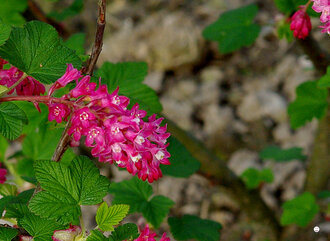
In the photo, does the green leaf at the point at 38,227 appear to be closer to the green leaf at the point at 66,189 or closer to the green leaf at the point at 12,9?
the green leaf at the point at 66,189

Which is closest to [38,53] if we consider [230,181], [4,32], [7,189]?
[4,32]

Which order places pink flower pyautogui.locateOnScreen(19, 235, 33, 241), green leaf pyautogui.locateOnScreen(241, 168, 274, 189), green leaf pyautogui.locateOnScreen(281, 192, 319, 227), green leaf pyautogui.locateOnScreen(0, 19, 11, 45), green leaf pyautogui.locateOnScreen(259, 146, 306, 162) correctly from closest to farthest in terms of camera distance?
green leaf pyautogui.locateOnScreen(0, 19, 11, 45)
pink flower pyautogui.locateOnScreen(19, 235, 33, 241)
green leaf pyautogui.locateOnScreen(281, 192, 319, 227)
green leaf pyautogui.locateOnScreen(259, 146, 306, 162)
green leaf pyautogui.locateOnScreen(241, 168, 274, 189)

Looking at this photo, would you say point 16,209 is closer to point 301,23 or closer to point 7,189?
point 7,189

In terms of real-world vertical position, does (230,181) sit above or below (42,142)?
below

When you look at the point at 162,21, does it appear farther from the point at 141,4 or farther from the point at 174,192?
the point at 174,192

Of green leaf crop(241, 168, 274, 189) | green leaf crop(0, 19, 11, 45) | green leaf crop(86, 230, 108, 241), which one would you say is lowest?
green leaf crop(241, 168, 274, 189)

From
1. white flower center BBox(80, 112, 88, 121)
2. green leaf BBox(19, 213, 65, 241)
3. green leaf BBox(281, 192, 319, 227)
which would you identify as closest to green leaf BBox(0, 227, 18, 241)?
green leaf BBox(19, 213, 65, 241)

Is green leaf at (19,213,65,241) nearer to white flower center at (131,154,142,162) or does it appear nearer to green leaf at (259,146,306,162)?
white flower center at (131,154,142,162)
